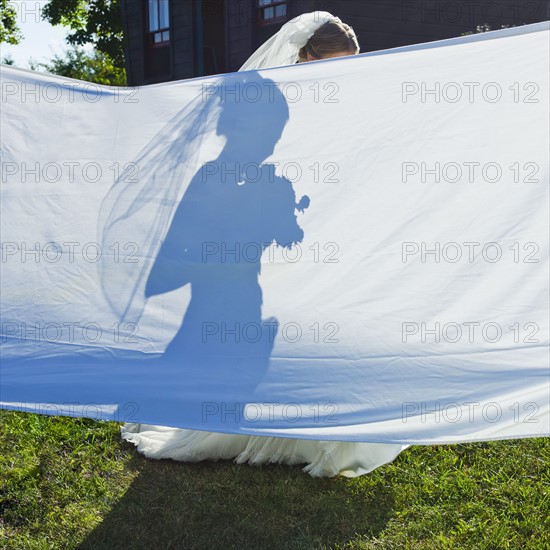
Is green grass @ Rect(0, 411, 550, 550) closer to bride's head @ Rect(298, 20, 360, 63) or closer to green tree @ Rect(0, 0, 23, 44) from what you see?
bride's head @ Rect(298, 20, 360, 63)

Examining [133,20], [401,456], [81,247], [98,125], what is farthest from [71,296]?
[133,20]

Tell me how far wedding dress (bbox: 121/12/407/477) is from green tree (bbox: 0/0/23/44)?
2787cm

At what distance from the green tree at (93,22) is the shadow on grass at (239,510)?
23678 millimetres

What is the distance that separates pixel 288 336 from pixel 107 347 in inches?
34.0

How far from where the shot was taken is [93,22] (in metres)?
26.1

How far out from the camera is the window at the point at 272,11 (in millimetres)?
13250

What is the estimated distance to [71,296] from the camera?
365 centimetres

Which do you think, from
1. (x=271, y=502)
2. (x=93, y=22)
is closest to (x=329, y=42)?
(x=271, y=502)

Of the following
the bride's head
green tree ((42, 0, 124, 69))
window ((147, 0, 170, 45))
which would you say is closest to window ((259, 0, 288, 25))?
window ((147, 0, 170, 45))

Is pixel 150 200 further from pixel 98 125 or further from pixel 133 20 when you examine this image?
pixel 133 20

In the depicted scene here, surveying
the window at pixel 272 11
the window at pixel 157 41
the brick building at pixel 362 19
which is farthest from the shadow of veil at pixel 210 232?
the window at pixel 157 41

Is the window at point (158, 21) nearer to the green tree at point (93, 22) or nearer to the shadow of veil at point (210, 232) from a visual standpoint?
the green tree at point (93, 22)

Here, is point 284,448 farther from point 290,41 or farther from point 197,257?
point 290,41

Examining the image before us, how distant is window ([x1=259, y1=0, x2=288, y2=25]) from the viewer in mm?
13250
